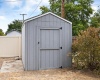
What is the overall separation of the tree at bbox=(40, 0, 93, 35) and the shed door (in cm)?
1469

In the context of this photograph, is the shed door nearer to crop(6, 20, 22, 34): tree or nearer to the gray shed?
the gray shed

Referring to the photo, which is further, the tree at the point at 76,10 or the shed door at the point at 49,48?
the tree at the point at 76,10

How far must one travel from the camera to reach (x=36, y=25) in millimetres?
8914

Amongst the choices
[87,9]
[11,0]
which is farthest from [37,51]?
[87,9]

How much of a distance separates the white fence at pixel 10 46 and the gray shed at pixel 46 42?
261 inches

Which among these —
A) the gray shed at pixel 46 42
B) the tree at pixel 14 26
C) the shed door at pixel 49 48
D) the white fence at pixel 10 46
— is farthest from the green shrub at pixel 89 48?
the tree at pixel 14 26

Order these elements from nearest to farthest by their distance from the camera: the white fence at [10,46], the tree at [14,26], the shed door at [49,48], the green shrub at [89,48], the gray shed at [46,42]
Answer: the green shrub at [89,48], the gray shed at [46,42], the shed door at [49,48], the white fence at [10,46], the tree at [14,26]

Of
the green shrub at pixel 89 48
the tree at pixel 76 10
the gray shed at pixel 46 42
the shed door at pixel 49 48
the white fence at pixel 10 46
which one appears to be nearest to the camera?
the green shrub at pixel 89 48

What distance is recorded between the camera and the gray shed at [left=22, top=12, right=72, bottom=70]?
884 centimetres

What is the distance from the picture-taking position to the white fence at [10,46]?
50.5 feet

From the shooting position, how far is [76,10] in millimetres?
24656

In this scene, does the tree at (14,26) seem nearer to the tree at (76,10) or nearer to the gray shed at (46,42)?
the tree at (76,10)

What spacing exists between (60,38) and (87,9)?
18.1 meters

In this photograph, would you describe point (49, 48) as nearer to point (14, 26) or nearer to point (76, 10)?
point (76, 10)
